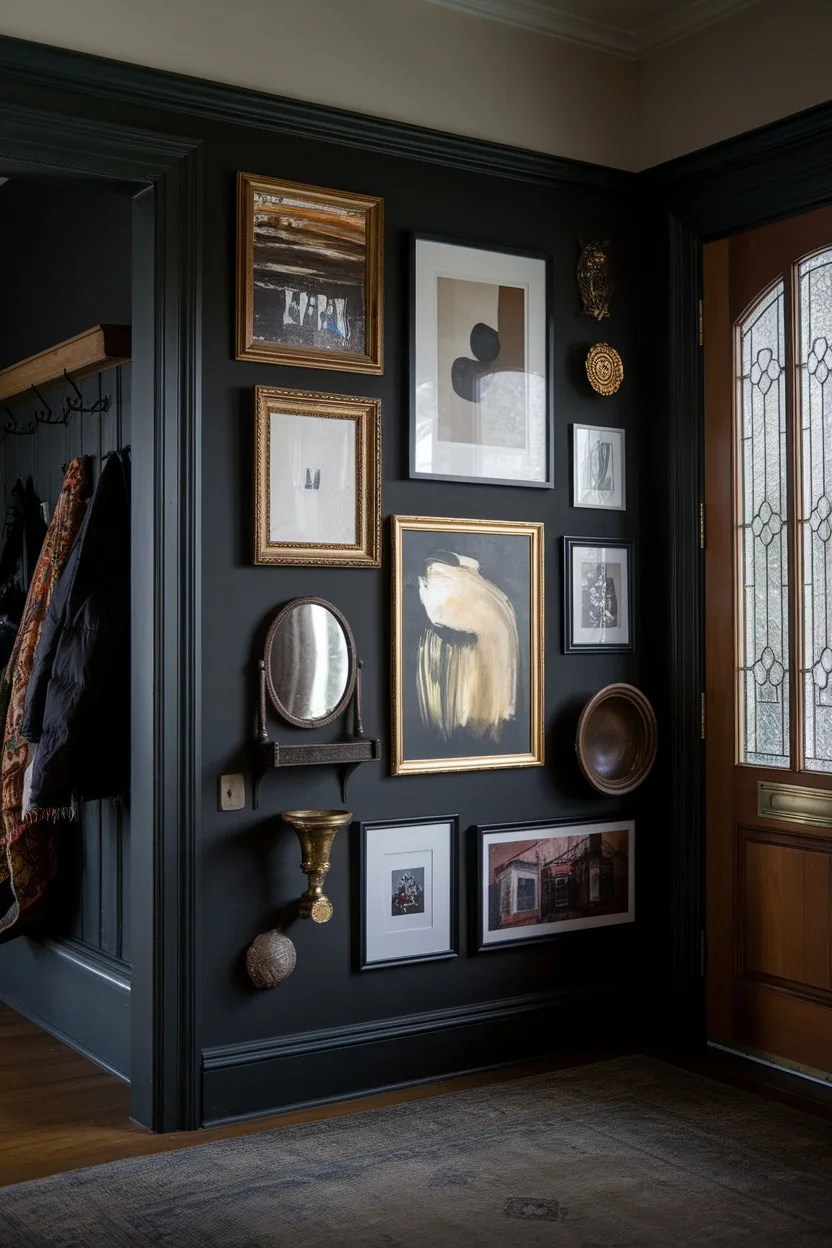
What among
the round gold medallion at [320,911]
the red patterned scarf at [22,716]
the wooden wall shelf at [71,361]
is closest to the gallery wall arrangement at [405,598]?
the round gold medallion at [320,911]

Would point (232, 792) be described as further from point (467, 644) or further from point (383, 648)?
point (467, 644)

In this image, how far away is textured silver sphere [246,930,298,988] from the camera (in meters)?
3.63

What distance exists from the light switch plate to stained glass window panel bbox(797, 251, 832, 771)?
1690mm

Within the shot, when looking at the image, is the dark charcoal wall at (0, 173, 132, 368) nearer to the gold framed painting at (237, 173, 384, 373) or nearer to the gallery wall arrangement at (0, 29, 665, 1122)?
the gold framed painting at (237, 173, 384, 373)

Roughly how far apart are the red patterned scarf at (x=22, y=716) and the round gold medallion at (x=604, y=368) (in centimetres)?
166

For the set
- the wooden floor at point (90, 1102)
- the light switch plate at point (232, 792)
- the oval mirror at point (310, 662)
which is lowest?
the wooden floor at point (90, 1102)

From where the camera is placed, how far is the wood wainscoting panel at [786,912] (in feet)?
13.0

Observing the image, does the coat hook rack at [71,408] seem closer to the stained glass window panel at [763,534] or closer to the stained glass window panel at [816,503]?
the stained glass window panel at [763,534]

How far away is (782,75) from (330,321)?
1.55 m

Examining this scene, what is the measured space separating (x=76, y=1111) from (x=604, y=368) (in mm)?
2770

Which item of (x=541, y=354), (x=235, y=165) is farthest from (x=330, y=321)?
(x=541, y=354)

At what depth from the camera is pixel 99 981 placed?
4168 millimetres

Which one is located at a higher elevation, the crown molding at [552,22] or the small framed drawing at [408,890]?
the crown molding at [552,22]

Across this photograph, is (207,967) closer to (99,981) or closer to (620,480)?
(99,981)
